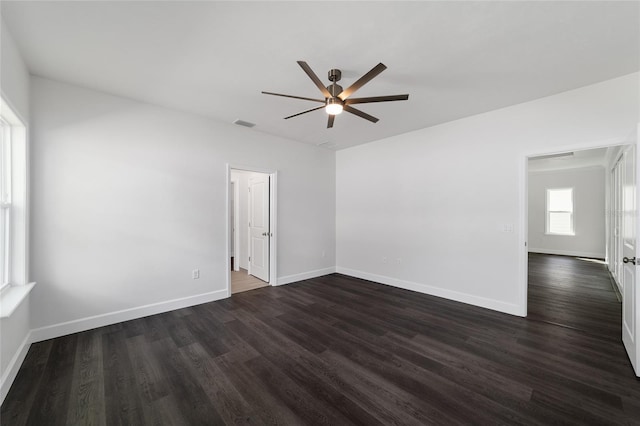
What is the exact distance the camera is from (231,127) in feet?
13.9

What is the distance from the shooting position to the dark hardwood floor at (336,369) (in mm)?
1797

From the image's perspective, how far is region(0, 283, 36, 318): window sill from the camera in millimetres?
1910

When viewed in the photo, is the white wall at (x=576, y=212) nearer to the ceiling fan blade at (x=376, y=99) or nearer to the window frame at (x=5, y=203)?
the ceiling fan blade at (x=376, y=99)

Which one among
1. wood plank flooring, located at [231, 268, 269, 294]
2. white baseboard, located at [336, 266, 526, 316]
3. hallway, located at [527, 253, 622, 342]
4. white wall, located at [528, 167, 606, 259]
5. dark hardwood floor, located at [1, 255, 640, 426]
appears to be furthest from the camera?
white wall, located at [528, 167, 606, 259]

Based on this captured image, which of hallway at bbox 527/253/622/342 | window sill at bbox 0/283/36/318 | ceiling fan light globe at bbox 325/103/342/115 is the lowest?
hallway at bbox 527/253/622/342

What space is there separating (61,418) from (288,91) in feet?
11.1

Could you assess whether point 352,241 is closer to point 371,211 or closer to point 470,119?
point 371,211

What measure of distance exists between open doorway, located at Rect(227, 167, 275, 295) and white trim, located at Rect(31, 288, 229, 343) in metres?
0.45

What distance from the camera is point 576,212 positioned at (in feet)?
26.6

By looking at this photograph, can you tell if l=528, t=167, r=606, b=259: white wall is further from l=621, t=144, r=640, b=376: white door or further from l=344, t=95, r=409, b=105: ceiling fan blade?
l=344, t=95, r=409, b=105: ceiling fan blade

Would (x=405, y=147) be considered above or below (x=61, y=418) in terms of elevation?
above

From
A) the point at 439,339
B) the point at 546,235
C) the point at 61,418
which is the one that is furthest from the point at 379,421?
the point at 546,235

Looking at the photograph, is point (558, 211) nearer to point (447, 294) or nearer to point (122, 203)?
point (447, 294)

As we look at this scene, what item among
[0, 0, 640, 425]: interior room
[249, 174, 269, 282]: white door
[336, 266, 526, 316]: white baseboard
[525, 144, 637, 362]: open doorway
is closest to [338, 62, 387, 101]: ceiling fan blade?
[0, 0, 640, 425]: interior room
